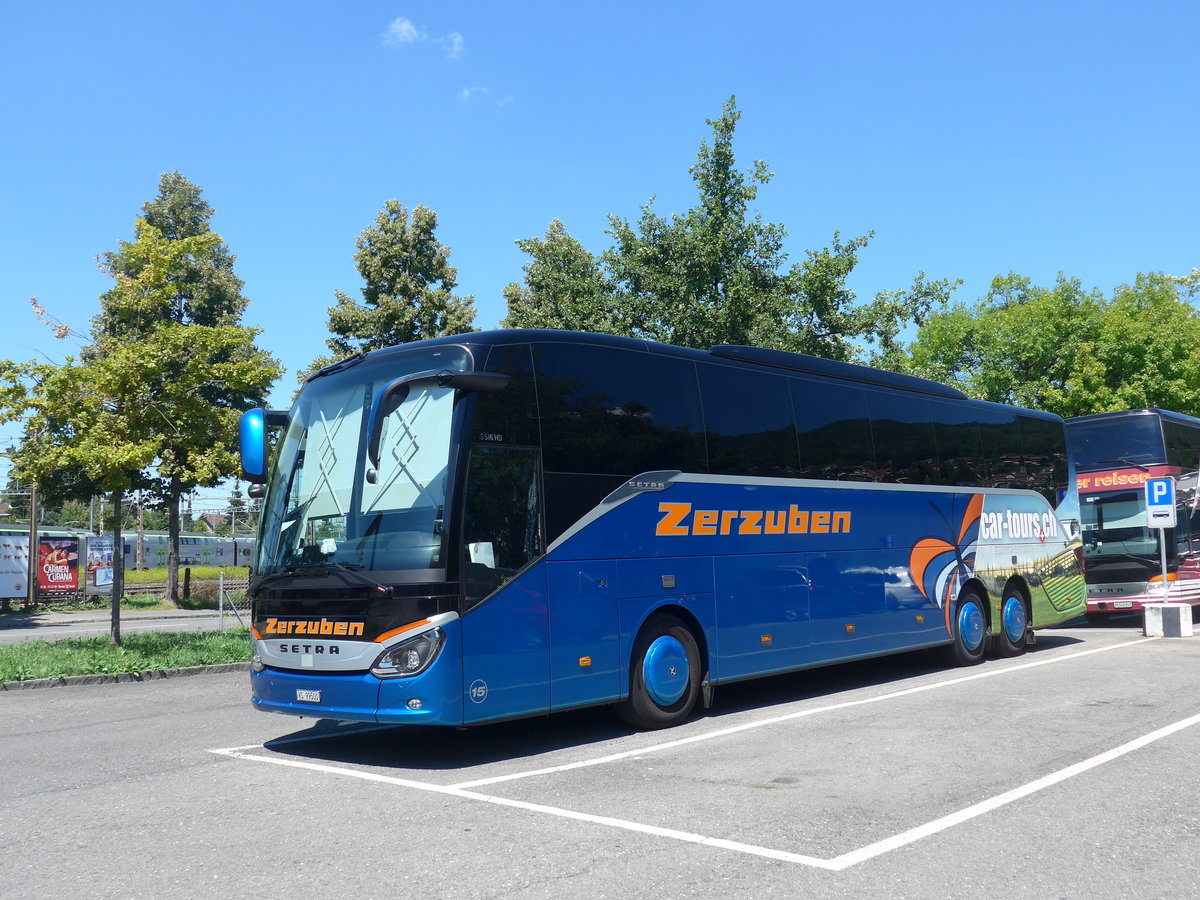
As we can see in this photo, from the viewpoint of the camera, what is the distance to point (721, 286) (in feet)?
76.9

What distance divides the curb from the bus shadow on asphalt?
5483 millimetres

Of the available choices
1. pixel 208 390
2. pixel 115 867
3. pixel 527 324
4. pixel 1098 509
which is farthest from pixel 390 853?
pixel 208 390

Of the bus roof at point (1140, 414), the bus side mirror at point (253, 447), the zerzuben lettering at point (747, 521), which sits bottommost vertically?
the zerzuben lettering at point (747, 521)

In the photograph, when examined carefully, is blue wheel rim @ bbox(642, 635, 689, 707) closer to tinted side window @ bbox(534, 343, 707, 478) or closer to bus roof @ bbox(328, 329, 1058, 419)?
tinted side window @ bbox(534, 343, 707, 478)

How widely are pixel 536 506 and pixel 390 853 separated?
3645 mm

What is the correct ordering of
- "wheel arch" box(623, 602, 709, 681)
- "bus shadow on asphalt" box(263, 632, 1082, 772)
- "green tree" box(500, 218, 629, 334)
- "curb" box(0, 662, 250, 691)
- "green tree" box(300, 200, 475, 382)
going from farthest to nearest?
"green tree" box(300, 200, 475, 382)
"green tree" box(500, 218, 629, 334)
"curb" box(0, 662, 250, 691)
"wheel arch" box(623, 602, 709, 681)
"bus shadow on asphalt" box(263, 632, 1082, 772)

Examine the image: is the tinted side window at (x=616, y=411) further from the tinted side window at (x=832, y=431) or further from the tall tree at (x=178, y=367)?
the tall tree at (x=178, y=367)

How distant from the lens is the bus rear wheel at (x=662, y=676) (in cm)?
972

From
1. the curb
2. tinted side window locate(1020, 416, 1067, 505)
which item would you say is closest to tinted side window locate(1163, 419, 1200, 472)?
tinted side window locate(1020, 416, 1067, 505)

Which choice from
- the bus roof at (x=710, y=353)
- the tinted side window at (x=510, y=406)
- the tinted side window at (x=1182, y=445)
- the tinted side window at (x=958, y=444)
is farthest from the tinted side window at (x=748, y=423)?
the tinted side window at (x=1182, y=445)

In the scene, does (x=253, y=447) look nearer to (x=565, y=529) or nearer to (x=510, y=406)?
(x=510, y=406)

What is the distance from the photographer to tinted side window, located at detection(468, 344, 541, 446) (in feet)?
27.9

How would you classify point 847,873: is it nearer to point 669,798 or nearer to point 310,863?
point 669,798

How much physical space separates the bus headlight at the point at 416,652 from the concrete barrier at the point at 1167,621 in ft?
51.5
